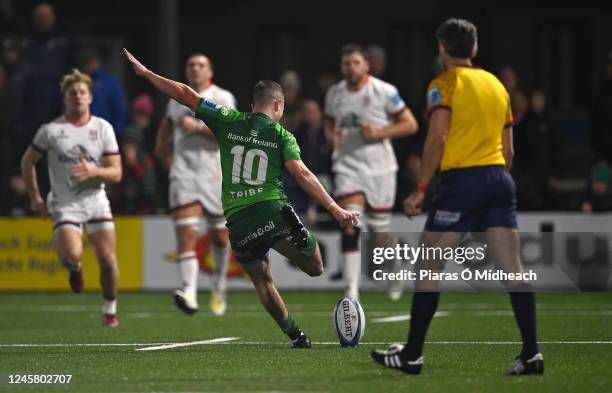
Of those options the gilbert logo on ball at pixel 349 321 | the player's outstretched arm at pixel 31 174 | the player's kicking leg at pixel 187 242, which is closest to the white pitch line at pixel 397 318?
the player's kicking leg at pixel 187 242

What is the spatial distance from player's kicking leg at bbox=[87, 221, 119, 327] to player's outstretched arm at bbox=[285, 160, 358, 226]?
11.8ft

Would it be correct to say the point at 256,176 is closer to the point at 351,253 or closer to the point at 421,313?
the point at 421,313

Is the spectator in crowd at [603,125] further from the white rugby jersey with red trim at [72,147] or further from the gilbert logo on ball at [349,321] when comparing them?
the gilbert logo on ball at [349,321]

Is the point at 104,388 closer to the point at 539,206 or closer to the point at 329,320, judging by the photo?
the point at 329,320

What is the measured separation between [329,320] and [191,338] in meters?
2.35

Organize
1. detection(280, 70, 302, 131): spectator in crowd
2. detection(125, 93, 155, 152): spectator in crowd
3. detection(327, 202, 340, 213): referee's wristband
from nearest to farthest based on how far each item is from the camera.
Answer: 1. detection(327, 202, 340, 213): referee's wristband
2. detection(280, 70, 302, 131): spectator in crowd
3. detection(125, 93, 155, 152): spectator in crowd

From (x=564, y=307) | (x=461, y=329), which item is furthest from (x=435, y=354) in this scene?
(x=564, y=307)

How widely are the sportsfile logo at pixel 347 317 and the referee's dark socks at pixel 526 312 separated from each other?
2.14 m

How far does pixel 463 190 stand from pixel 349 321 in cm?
235

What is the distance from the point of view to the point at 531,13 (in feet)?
98.0

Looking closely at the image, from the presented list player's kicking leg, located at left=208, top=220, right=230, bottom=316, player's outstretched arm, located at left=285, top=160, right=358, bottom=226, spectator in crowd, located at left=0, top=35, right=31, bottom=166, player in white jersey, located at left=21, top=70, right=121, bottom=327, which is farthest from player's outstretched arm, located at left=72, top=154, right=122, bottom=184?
spectator in crowd, located at left=0, top=35, right=31, bottom=166

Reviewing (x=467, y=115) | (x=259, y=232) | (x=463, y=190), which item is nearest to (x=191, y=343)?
(x=259, y=232)

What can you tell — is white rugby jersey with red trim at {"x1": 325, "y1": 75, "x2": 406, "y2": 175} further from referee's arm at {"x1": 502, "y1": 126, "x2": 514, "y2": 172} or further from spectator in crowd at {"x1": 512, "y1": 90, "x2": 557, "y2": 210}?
referee's arm at {"x1": 502, "y1": 126, "x2": 514, "y2": 172}

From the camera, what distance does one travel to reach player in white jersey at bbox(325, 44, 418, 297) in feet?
54.1
